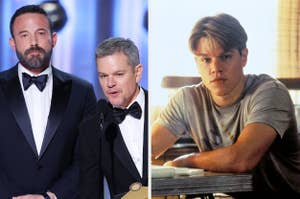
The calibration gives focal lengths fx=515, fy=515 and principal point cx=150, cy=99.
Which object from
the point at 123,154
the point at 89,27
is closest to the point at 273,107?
the point at 123,154

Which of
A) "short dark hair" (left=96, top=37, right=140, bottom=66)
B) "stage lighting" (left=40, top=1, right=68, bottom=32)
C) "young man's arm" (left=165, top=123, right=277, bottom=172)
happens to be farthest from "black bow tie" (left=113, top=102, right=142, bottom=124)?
"stage lighting" (left=40, top=1, right=68, bottom=32)

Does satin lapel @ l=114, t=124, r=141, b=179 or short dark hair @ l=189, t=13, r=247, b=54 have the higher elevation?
short dark hair @ l=189, t=13, r=247, b=54

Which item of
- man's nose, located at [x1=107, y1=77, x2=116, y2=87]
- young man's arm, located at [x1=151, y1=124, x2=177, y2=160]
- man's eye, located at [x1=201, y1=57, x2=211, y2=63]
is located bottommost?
young man's arm, located at [x1=151, y1=124, x2=177, y2=160]

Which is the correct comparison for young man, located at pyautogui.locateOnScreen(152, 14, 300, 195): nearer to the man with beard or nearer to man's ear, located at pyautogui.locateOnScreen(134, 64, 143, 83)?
man's ear, located at pyautogui.locateOnScreen(134, 64, 143, 83)

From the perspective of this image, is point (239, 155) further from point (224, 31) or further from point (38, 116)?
point (38, 116)

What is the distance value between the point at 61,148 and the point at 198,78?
3.27ft

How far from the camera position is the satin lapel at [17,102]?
3.16 metres

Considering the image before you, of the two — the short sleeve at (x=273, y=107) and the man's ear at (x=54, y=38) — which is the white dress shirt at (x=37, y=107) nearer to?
the man's ear at (x=54, y=38)

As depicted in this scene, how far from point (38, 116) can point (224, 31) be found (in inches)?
52.9

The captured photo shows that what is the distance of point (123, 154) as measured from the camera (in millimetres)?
3291

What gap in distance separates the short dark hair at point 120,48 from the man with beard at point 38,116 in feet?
0.78

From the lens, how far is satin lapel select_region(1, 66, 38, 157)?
316 cm

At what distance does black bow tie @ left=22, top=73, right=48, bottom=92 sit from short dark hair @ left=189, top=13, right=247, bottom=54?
1.05 m

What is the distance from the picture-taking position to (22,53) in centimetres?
321
